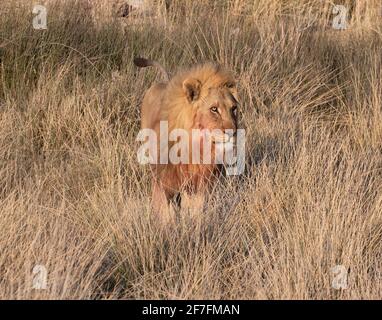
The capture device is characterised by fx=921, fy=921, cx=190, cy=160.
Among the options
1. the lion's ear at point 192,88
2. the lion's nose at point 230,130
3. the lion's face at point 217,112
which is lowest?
the lion's nose at point 230,130

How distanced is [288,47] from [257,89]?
2.23 ft

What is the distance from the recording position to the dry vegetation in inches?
164

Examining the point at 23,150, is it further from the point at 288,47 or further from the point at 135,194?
the point at 288,47

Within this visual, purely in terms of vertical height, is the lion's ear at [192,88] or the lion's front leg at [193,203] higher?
the lion's ear at [192,88]

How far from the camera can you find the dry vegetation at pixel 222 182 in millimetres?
4168

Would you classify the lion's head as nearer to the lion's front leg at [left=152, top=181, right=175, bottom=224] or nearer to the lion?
the lion

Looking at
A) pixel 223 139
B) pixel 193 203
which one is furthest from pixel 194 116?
pixel 193 203

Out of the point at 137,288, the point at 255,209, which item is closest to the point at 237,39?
the point at 255,209

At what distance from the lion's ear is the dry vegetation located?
1.74 ft

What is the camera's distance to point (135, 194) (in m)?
5.21

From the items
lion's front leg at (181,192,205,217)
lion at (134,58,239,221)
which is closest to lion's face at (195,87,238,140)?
lion at (134,58,239,221)

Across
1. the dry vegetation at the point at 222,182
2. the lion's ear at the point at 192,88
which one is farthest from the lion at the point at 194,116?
the dry vegetation at the point at 222,182

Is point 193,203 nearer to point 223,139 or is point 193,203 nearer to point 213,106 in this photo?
point 223,139

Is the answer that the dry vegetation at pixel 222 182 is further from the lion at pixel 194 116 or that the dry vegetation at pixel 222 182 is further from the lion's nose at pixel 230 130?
the lion's nose at pixel 230 130
